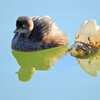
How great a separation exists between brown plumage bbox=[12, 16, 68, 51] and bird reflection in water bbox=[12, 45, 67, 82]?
11cm

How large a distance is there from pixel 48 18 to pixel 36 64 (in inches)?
40.4

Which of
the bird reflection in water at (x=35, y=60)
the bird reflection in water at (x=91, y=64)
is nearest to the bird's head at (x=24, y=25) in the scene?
the bird reflection in water at (x=35, y=60)

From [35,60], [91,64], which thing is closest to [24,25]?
[35,60]

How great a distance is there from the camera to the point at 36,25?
9.08m

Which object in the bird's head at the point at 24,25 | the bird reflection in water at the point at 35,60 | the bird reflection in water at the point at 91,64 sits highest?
the bird's head at the point at 24,25

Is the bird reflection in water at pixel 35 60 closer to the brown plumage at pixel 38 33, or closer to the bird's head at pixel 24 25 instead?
the brown plumage at pixel 38 33

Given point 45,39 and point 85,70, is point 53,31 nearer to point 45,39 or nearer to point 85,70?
point 45,39

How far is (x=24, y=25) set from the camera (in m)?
9.09

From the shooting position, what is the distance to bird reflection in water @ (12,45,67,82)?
8195 millimetres

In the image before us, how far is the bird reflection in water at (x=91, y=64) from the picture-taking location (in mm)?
8038

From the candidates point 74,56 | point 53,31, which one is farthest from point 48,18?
point 74,56

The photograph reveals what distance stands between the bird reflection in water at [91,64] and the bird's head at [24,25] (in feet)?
3.81

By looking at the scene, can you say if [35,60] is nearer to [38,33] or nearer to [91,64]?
[38,33]

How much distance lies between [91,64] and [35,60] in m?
0.99
